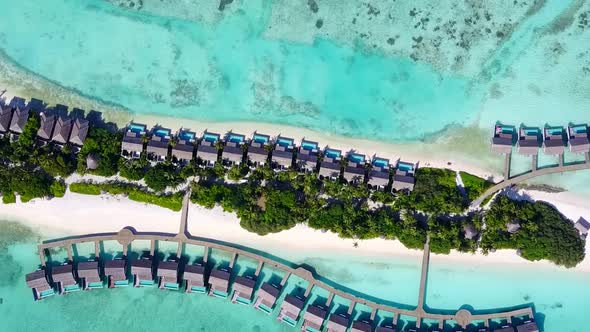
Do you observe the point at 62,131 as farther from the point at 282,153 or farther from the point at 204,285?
the point at 282,153

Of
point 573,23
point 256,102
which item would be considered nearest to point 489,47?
point 573,23

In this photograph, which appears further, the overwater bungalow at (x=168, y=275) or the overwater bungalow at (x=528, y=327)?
the overwater bungalow at (x=168, y=275)

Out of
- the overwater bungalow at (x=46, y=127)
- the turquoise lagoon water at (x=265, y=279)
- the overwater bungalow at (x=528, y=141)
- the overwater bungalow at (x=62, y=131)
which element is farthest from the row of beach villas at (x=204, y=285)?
the overwater bungalow at (x=528, y=141)

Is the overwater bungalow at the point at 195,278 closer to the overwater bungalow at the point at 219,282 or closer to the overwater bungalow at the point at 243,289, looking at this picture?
the overwater bungalow at the point at 219,282

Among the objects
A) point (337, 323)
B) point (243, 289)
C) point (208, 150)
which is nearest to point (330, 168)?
point (208, 150)

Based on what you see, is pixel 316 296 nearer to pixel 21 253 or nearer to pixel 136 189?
pixel 136 189
